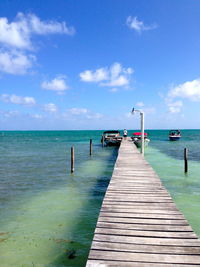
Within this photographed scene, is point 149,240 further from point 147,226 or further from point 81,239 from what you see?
point 81,239

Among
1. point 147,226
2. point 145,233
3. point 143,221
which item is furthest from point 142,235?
point 143,221

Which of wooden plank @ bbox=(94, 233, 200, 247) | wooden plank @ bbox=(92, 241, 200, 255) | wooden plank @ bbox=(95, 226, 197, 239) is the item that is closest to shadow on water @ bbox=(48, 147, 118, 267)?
wooden plank @ bbox=(95, 226, 197, 239)

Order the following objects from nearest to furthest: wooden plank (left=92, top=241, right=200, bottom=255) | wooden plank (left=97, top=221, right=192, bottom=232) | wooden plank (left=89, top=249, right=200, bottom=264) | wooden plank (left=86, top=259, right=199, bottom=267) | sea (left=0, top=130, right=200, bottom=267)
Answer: wooden plank (left=86, top=259, right=199, bottom=267), wooden plank (left=89, top=249, right=200, bottom=264), wooden plank (left=92, top=241, right=200, bottom=255), wooden plank (left=97, top=221, right=192, bottom=232), sea (left=0, top=130, right=200, bottom=267)

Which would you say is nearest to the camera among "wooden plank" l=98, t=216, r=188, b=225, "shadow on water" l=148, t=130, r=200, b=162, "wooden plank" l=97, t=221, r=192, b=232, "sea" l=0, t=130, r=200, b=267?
"wooden plank" l=97, t=221, r=192, b=232

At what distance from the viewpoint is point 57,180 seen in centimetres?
1433

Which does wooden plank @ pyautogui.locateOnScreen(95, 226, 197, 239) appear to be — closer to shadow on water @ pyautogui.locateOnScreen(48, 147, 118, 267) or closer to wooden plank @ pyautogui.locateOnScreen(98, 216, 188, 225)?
wooden plank @ pyautogui.locateOnScreen(98, 216, 188, 225)

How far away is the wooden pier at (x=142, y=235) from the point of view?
376 cm

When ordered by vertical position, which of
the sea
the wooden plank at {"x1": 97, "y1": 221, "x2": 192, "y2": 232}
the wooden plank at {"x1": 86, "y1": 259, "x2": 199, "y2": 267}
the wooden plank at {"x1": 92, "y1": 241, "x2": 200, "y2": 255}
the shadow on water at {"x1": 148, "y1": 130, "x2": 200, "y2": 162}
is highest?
the wooden plank at {"x1": 97, "y1": 221, "x2": 192, "y2": 232}

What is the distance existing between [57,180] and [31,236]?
24.9ft

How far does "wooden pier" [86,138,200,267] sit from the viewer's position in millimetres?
3758

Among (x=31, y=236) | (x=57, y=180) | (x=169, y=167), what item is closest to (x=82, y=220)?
(x=31, y=236)

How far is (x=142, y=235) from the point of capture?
457 cm

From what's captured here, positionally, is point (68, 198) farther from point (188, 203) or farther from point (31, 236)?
point (188, 203)

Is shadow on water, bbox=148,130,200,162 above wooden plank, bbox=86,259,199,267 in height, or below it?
below
